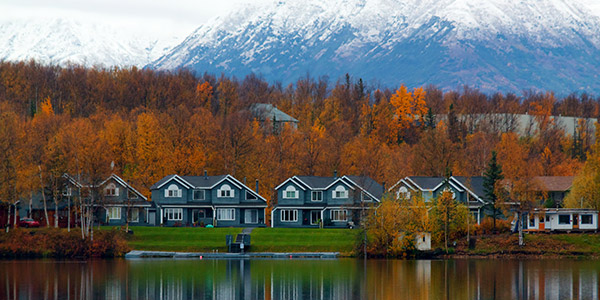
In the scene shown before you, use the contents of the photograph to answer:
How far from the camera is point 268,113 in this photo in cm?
16688

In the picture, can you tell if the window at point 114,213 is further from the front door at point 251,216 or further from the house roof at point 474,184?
the house roof at point 474,184

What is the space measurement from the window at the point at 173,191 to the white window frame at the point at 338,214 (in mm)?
18111

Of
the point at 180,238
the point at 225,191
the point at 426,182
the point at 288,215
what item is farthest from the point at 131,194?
the point at 426,182

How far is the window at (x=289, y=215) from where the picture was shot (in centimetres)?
10419

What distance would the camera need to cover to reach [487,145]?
12800 cm

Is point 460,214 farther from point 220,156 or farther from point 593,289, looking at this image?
point 220,156

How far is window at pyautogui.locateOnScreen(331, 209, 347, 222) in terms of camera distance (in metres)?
103

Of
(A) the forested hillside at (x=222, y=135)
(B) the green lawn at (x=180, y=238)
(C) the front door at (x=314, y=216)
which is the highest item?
(A) the forested hillside at (x=222, y=135)

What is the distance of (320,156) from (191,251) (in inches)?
1388

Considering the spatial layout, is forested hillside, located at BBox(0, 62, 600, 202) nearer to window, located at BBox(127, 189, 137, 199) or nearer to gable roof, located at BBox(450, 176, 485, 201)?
window, located at BBox(127, 189, 137, 199)

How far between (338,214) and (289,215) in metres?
5.82

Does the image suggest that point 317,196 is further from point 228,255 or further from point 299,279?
point 299,279

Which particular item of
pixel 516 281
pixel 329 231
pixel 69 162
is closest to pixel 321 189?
pixel 329 231

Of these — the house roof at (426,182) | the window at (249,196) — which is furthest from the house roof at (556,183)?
the window at (249,196)
